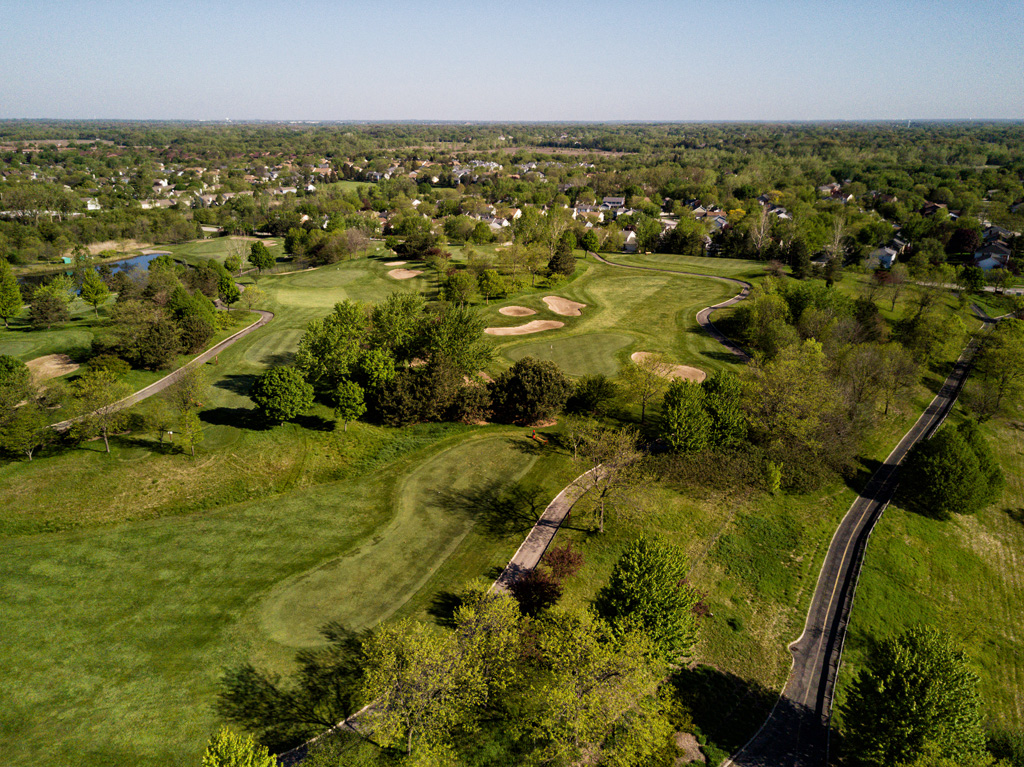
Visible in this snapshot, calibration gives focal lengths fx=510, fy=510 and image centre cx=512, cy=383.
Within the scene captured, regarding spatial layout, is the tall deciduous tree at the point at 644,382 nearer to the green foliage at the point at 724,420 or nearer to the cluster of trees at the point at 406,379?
the green foliage at the point at 724,420

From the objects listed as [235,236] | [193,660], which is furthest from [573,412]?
[235,236]

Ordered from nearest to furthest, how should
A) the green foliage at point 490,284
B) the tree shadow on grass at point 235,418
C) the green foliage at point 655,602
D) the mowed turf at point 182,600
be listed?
1. the mowed turf at point 182,600
2. the green foliage at point 655,602
3. the tree shadow on grass at point 235,418
4. the green foliage at point 490,284

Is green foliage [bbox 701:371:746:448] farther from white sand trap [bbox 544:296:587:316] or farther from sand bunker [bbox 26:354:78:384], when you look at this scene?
sand bunker [bbox 26:354:78:384]

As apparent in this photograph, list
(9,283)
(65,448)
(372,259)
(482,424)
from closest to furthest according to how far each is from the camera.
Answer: (65,448)
(482,424)
(9,283)
(372,259)

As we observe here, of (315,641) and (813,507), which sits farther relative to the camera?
(813,507)

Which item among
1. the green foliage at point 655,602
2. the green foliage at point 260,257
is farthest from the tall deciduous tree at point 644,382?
the green foliage at point 260,257

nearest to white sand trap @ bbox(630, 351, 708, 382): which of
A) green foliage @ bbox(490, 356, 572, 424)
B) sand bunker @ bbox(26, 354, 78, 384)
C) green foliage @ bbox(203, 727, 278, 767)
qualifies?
green foliage @ bbox(490, 356, 572, 424)

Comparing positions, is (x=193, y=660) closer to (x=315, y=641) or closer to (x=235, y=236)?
(x=315, y=641)
